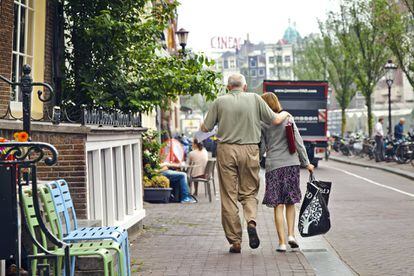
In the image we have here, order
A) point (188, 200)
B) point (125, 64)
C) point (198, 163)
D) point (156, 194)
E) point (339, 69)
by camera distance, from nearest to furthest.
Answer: point (125, 64)
point (156, 194)
point (188, 200)
point (198, 163)
point (339, 69)

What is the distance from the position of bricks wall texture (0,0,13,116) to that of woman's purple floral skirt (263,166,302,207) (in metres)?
4.27

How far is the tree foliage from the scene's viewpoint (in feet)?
37.6

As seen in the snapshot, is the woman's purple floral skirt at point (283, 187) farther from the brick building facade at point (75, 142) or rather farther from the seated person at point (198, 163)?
the seated person at point (198, 163)

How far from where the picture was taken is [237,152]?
323 inches

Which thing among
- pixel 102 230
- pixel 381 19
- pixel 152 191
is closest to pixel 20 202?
pixel 102 230

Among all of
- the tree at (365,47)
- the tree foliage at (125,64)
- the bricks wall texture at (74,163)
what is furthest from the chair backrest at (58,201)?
the tree at (365,47)

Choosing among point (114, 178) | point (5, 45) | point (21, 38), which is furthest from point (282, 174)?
point (21, 38)

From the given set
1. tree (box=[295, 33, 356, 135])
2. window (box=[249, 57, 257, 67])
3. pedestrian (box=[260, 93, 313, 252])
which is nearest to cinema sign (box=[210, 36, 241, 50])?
window (box=[249, 57, 257, 67])

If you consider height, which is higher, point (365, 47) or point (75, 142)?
point (365, 47)

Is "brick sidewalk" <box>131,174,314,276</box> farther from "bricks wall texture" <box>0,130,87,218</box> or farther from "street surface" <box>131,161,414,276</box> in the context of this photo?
"bricks wall texture" <box>0,130,87,218</box>

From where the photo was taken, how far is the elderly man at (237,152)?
320 inches

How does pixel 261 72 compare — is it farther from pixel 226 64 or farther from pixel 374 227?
pixel 374 227

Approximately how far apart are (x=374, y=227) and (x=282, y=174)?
3.09m

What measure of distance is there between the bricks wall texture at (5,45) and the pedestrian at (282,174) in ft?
13.6
